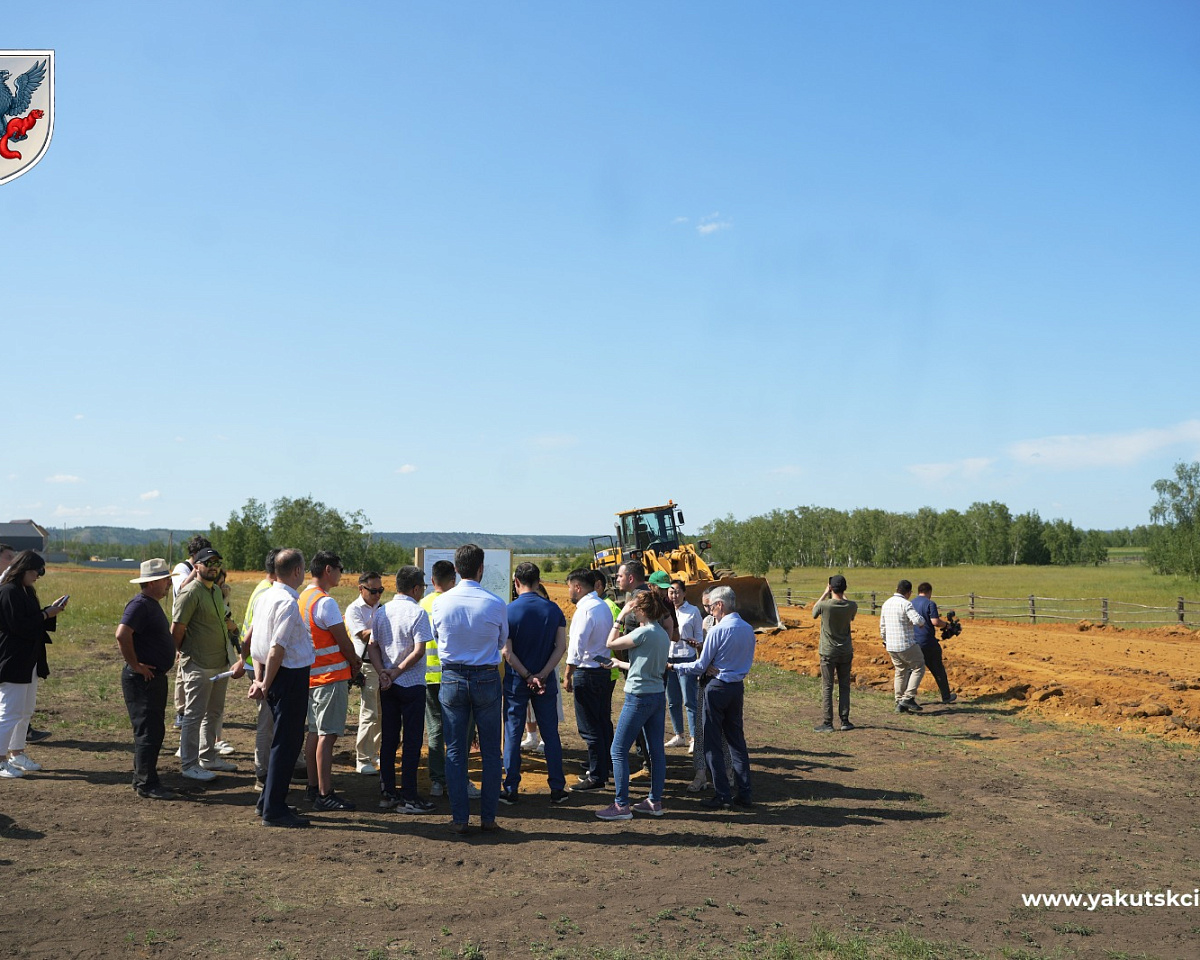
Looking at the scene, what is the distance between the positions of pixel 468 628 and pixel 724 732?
270cm

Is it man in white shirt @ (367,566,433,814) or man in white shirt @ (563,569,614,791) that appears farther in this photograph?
man in white shirt @ (563,569,614,791)

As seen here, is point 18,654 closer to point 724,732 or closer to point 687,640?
point 687,640

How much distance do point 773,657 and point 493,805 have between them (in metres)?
13.8

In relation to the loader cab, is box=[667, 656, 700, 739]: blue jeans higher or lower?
lower

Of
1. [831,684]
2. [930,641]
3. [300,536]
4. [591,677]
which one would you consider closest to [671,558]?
[930,641]

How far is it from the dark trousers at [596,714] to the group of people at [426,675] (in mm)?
16

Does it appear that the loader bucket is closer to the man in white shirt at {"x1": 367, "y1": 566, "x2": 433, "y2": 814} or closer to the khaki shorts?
the man in white shirt at {"x1": 367, "y1": 566, "x2": 433, "y2": 814}

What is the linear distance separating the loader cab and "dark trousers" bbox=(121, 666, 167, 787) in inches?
752

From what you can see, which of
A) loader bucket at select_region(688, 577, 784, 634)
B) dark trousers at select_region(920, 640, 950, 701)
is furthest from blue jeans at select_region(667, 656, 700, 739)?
loader bucket at select_region(688, 577, 784, 634)

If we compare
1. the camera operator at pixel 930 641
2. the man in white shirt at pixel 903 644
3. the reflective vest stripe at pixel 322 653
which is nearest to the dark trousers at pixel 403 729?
the reflective vest stripe at pixel 322 653

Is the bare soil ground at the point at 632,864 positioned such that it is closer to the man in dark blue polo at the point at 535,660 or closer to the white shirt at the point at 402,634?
the man in dark blue polo at the point at 535,660

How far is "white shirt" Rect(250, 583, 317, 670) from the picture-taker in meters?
6.48

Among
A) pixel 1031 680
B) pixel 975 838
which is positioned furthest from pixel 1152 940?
pixel 1031 680

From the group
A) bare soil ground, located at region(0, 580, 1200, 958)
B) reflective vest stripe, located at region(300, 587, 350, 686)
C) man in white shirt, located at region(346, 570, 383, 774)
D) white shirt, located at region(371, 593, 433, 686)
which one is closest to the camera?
bare soil ground, located at region(0, 580, 1200, 958)
